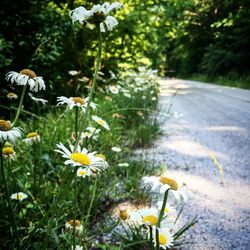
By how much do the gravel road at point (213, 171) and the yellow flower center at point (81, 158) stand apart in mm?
520

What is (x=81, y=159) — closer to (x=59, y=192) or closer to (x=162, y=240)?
(x=59, y=192)

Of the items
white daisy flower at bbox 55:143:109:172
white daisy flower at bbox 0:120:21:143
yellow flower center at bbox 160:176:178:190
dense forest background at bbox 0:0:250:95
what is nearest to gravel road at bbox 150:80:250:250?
yellow flower center at bbox 160:176:178:190

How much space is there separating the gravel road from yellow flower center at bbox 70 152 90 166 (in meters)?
0.52

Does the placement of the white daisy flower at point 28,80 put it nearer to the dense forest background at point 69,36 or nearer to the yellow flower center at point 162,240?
the yellow flower center at point 162,240

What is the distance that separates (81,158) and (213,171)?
183 centimetres

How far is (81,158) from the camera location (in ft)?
2.98

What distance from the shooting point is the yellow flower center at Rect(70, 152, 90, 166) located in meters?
0.89

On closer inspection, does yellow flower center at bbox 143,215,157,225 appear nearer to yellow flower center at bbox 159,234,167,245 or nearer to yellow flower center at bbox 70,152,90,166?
yellow flower center at bbox 159,234,167,245

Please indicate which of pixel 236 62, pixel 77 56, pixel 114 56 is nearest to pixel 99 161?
pixel 77 56

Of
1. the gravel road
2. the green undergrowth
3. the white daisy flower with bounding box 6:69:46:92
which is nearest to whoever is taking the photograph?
the white daisy flower with bounding box 6:69:46:92

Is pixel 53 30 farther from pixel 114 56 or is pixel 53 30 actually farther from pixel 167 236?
pixel 167 236

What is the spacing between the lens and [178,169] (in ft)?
8.13

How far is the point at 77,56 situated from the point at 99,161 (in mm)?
4434

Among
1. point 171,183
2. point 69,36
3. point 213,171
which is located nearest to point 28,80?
point 171,183
